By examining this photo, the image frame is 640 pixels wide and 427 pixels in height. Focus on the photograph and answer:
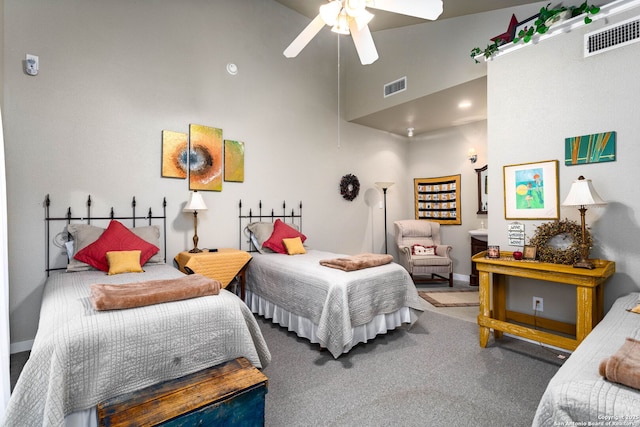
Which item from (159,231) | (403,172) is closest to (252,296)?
(159,231)

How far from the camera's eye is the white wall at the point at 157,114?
8.70 feet

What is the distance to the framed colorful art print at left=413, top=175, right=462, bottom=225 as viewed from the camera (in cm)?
541

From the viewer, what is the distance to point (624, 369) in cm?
99

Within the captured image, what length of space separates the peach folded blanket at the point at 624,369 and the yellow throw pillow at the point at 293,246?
2885mm

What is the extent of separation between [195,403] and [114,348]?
1.60 feet

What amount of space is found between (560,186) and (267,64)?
3735 mm

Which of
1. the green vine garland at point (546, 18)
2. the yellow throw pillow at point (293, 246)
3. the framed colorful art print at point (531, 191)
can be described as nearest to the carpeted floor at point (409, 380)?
the yellow throw pillow at point (293, 246)

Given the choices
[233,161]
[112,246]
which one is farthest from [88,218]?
[233,161]

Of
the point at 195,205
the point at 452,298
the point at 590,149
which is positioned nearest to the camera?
the point at 590,149

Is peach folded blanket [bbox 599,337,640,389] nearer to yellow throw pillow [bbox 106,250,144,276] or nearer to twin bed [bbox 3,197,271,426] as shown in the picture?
twin bed [bbox 3,197,271,426]

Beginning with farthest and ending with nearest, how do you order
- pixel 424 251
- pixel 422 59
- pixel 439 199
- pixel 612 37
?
pixel 439 199, pixel 424 251, pixel 422 59, pixel 612 37

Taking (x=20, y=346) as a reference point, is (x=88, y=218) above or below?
above

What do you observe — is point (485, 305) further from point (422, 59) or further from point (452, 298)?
point (422, 59)

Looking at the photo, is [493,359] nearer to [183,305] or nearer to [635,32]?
[183,305]
